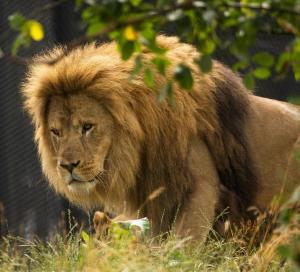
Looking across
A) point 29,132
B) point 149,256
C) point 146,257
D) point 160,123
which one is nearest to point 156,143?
point 160,123

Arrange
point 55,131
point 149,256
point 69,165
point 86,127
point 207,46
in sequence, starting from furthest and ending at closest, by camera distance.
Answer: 1. point 55,131
2. point 86,127
3. point 69,165
4. point 149,256
5. point 207,46

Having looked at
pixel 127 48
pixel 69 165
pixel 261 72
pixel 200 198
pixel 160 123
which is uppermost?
pixel 127 48

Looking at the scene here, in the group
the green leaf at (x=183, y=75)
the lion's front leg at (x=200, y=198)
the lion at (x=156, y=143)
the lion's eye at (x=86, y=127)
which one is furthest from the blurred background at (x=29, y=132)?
the green leaf at (x=183, y=75)

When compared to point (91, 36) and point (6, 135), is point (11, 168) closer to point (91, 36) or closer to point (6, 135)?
point (6, 135)

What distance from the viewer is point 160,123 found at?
656cm

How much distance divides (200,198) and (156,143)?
0.45 m

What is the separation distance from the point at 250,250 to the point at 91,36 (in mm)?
3158

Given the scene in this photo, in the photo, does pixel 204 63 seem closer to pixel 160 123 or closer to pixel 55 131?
pixel 160 123

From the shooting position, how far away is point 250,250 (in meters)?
5.98

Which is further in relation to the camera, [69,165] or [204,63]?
[69,165]

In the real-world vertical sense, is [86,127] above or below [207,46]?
below

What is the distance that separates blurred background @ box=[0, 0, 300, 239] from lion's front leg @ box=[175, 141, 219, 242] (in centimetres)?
222

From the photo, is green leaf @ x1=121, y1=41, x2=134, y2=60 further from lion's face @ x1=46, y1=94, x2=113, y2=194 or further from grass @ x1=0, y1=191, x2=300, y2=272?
lion's face @ x1=46, y1=94, x2=113, y2=194

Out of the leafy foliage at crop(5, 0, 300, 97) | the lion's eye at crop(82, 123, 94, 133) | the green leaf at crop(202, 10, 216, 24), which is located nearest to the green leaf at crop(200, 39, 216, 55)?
the leafy foliage at crop(5, 0, 300, 97)
